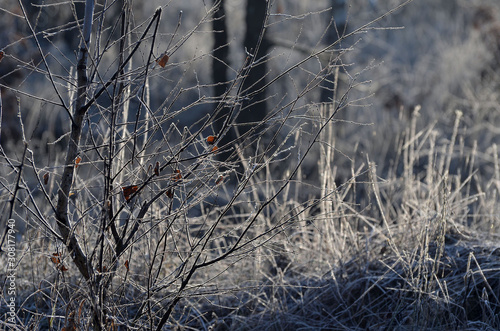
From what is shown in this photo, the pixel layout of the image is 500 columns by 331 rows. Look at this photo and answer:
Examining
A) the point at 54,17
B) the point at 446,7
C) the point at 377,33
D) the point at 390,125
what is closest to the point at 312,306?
the point at 390,125

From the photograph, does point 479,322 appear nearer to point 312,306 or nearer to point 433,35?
point 312,306

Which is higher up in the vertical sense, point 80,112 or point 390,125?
point 80,112

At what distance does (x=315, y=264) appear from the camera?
346 centimetres

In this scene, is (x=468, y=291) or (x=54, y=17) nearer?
(x=468, y=291)

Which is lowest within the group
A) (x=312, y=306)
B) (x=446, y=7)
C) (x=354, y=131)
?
(x=354, y=131)

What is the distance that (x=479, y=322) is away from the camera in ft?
9.00

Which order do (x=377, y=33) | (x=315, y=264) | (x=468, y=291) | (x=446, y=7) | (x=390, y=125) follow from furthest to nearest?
1. (x=446, y=7)
2. (x=377, y=33)
3. (x=390, y=125)
4. (x=315, y=264)
5. (x=468, y=291)

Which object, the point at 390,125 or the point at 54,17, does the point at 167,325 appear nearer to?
the point at 390,125

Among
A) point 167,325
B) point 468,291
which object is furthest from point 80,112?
point 468,291

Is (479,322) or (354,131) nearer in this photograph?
(479,322)

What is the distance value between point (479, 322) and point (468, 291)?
0.73 feet

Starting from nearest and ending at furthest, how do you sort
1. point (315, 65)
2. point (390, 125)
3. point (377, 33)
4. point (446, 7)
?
1. point (390, 125)
2. point (315, 65)
3. point (377, 33)
4. point (446, 7)

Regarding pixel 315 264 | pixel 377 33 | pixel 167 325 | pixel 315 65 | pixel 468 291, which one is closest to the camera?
pixel 167 325

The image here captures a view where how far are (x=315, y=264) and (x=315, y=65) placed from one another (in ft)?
27.3
